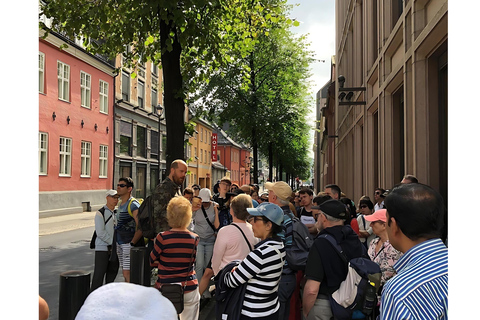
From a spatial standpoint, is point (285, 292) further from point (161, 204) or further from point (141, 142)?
point (141, 142)

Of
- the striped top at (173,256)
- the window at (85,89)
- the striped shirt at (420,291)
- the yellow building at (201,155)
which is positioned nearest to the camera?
the striped shirt at (420,291)

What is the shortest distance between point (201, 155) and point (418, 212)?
54.4 m

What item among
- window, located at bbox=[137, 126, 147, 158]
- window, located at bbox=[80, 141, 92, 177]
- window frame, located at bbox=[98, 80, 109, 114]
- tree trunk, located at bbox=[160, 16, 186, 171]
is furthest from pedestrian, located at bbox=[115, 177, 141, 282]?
window, located at bbox=[137, 126, 147, 158]

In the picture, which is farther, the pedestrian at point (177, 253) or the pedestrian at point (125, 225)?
the pedestrian at point (125, 225)

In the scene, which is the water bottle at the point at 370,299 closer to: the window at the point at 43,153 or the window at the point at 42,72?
the window at the point at 43,153

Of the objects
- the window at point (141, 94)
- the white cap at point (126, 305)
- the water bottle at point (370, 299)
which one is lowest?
the water bottle at point (370, 299)

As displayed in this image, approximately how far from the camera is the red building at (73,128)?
2316 cm

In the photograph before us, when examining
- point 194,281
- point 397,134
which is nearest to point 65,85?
point 397,134

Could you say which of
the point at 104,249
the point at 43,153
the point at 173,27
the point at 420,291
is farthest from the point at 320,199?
the point at 43,153

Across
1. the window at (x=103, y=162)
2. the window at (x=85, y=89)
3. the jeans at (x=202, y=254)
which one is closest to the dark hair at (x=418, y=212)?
the jeans at (x=202, y=254)

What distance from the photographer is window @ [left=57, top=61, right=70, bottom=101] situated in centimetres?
2455

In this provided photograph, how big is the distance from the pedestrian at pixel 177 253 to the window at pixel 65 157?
2231 cm

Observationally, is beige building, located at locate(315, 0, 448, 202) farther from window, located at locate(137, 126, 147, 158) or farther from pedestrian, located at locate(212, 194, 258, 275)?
window, located at locate(137, 126, 147, 158)

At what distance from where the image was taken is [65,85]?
2531 centimetres
